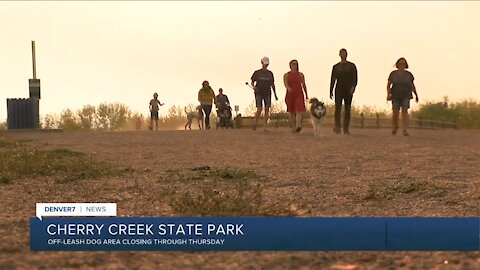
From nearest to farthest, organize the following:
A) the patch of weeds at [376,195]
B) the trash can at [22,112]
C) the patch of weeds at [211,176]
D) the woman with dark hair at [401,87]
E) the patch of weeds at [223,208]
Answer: the patch of weeds at [223,208]
the patch of weeds at [376,195]
the patch of weeds at [211,176]
the woman with dark hair at [401,87]
the trash can at [22,112]

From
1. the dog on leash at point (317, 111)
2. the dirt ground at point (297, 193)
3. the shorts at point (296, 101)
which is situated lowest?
the dirt ground at point (297, 193)

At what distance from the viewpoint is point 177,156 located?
957cm

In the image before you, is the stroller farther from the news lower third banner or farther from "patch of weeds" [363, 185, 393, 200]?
the news lower third banner

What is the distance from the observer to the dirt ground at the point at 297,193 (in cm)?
289

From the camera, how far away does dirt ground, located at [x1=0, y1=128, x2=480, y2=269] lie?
289 cm

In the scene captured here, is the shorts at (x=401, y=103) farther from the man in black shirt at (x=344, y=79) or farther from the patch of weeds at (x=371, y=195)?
the patch of weeds at (x=371, y=195)

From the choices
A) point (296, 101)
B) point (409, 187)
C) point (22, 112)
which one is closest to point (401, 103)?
point (296, 101)

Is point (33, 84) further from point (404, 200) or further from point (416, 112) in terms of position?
point (416, 112)

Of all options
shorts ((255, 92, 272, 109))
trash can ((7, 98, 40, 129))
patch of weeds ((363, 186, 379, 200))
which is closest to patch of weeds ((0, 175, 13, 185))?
patch of weeds ((363, 186, 379, 200))

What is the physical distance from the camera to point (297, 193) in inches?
204

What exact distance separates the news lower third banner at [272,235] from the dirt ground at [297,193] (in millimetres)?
51

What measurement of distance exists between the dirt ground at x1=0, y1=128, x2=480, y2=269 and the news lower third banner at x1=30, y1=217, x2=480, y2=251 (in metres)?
0.05

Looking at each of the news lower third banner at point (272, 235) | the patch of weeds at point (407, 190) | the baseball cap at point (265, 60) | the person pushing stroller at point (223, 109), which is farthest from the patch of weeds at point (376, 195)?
the person pushing stroller at point (223, 109)

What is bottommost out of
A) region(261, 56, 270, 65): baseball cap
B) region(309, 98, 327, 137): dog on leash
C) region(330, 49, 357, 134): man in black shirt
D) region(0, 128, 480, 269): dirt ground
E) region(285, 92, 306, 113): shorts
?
region(0, 128, 480, 269): dirt ground
